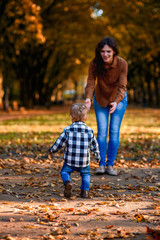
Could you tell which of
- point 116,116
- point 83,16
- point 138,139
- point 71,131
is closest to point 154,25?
point 83,16

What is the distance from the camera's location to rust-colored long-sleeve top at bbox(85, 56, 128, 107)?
596 centimetres

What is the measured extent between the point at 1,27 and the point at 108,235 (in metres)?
18.2

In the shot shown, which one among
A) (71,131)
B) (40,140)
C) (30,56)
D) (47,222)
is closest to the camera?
(47,222)

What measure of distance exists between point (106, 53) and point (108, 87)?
57cm

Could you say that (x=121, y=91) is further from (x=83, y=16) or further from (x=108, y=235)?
(x=83, y=16)

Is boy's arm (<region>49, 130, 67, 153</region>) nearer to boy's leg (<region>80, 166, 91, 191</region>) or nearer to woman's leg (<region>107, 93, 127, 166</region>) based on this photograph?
boy's leg (<region>80, 166, 91, 191</region>)

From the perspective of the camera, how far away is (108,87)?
19.9ft

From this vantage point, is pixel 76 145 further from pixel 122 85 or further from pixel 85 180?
pixel 122 85

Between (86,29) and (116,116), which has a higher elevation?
(86,29)

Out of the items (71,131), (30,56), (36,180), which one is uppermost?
(30,56)

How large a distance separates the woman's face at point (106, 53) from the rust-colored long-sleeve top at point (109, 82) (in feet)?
0.45

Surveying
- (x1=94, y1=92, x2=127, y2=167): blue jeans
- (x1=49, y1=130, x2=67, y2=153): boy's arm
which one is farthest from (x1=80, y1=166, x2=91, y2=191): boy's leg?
(x1=94, y1=92, x2=127, y2=167): blue jeans

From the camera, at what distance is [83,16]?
2169 centimetres

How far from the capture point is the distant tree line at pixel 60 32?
61.8 feet
